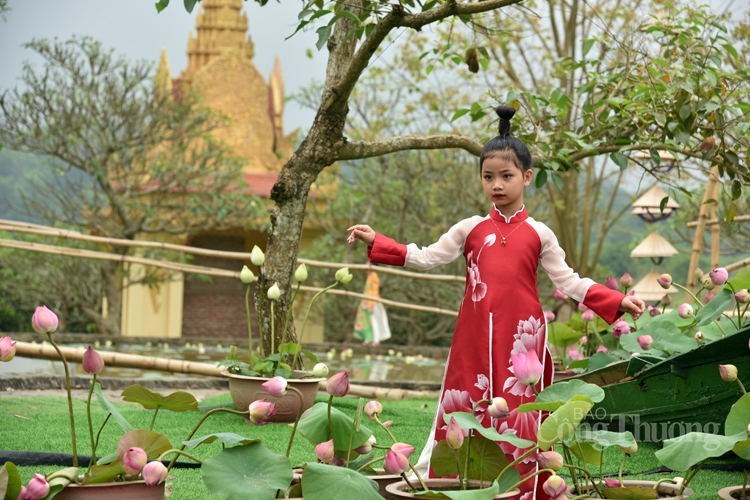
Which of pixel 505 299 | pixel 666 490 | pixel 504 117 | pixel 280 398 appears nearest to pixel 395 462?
pixel 666 490

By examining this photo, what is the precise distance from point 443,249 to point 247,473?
0.98m

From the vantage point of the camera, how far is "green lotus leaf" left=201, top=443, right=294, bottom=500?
1.41 meters

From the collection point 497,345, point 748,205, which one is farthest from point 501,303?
point 748,205

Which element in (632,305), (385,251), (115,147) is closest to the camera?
(632,305)

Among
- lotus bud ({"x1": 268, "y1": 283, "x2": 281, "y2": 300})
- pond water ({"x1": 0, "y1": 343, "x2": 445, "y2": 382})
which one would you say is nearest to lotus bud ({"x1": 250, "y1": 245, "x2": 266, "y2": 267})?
lotus bud ({"x1": 268, "y1": 283, "x2": 281, "y2": 300})

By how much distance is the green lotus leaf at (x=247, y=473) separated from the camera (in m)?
1.41

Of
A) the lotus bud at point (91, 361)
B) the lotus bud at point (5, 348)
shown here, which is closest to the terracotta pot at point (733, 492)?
the lotus bud at point (91, 361)

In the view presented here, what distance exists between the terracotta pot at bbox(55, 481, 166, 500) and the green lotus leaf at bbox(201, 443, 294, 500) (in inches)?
4.9

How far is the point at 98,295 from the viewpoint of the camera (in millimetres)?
10516

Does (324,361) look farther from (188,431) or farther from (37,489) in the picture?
(37,489)

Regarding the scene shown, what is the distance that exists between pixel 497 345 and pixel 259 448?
801mm

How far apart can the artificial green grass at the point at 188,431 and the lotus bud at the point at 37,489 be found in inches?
29.5

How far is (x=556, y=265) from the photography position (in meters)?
2.18

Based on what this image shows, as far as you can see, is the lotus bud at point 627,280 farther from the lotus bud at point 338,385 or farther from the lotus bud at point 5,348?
the lotus bud at point 5,348
